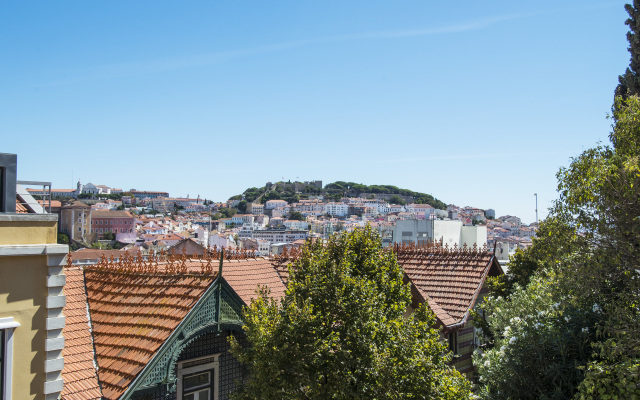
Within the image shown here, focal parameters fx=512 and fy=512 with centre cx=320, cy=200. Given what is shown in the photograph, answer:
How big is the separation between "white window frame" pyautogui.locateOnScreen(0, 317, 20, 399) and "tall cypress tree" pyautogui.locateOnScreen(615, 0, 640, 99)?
1605 cm

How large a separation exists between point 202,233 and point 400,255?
123888 mm

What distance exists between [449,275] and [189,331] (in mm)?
10359

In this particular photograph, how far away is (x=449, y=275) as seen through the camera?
16.8 m

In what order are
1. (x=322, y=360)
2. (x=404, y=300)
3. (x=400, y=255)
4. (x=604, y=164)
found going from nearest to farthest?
(x=322, y=360) → (x=604, y=164) → (x=404, y=300) → (x=400, y=255)

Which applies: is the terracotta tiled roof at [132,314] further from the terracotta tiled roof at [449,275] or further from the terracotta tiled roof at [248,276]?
the terracotta tiled roof at [449,275]

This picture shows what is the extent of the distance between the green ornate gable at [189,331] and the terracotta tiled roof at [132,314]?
0.11 m

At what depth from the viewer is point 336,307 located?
25.6 ft

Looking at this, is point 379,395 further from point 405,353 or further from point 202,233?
point 202,233

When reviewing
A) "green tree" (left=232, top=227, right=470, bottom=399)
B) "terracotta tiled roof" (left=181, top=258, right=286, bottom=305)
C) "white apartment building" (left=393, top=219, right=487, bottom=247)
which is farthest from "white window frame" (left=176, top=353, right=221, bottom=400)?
"white apartment building" (left=393, top=219, right=487, bottom=247)

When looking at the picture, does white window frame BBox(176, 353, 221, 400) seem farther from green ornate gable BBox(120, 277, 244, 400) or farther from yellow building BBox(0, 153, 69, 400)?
yellow building BBox(0, 153, 69, 400)

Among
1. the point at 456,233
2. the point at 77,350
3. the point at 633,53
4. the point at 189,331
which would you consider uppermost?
the point at 633,53

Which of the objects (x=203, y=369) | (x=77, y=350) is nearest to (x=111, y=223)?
(x=77, y=350)

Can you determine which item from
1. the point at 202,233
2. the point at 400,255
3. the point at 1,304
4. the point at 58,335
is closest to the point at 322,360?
the point at 58,335

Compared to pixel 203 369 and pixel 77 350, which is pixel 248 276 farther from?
pixel 77 350
